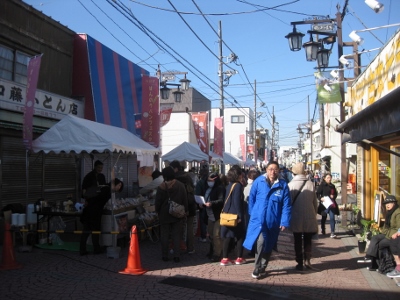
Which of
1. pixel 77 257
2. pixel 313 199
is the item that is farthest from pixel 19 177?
pixel 313 199

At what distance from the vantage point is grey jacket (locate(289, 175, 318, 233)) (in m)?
6.86

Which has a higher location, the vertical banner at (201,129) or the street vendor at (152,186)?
the vertical banner at (201,129)

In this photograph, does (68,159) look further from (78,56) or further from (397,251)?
(397,251)

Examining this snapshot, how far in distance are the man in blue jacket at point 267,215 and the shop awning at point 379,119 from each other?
142cm

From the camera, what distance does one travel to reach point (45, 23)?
11234mm

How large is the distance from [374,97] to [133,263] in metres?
6.59

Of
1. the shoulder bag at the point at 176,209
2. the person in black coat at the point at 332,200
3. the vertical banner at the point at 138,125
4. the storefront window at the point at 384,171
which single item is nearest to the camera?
the shoulder bag at the point at 176,209

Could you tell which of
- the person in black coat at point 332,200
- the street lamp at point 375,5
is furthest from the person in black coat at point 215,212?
the street lamp at point 375,5

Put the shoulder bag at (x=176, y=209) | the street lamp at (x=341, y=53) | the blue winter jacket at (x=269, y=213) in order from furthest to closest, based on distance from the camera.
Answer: the street lamp at (x=341, y=53)
the shoulder bag at (x=176, y=209)
the blue winter jacket at (x=269, y=213)

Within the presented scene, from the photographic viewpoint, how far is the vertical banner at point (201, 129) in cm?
1838

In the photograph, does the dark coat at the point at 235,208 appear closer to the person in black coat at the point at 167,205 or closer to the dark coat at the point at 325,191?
the person in black coat at the point at 167,205

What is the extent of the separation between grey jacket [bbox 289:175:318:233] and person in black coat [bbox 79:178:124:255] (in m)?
3.51

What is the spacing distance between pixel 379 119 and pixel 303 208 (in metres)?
2.27

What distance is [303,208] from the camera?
695 centimetres
